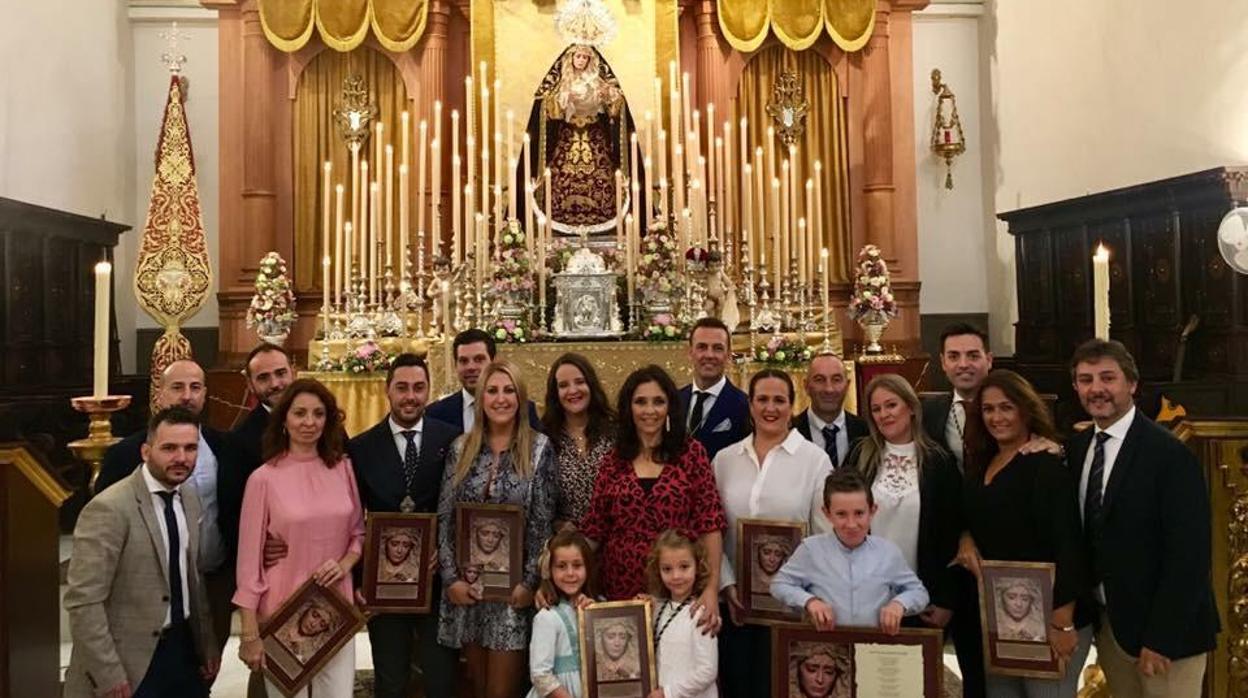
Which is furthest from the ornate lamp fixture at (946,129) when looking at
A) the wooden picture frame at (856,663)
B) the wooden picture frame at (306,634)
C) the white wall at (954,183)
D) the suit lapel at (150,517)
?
the suit lapel at (150,517)

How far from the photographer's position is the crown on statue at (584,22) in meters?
9.43

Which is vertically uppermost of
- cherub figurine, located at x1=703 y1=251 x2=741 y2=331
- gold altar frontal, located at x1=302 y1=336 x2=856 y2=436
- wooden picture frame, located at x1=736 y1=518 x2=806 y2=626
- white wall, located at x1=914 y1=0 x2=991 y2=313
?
white wall, located at x1=914 y1=0 x2=991 y2=313

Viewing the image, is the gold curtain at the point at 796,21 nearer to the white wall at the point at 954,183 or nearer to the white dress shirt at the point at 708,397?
the white wall at the point at 954,183

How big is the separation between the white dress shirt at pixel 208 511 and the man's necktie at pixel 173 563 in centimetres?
37

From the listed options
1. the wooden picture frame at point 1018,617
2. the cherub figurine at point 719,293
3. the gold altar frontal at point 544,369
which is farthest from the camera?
the cherub figurine at point 719,293

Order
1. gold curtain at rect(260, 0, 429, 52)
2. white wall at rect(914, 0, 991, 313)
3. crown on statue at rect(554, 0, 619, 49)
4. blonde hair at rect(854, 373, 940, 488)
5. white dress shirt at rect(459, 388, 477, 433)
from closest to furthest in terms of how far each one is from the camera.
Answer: blonde hair at rect(854, 373, 940, 488), white dress shirt at rect(459, 388, 477, 433), crown on statue at rect(554, 0, 619, 49), gold curtain at rect(260, 0, 429, 52), white wall at rect(914, 0, 991, 313)

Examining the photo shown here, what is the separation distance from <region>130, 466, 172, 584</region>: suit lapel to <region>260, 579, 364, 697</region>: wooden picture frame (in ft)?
Answer: 1.31

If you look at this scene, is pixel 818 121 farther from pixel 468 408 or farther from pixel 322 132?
pixel 468 408

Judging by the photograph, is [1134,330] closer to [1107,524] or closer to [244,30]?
[1107,524]

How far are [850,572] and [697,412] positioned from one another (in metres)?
1.36

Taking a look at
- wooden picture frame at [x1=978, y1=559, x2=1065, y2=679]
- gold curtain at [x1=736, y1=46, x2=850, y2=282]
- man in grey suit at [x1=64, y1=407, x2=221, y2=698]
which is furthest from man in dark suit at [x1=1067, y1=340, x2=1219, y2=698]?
gold curtain at [x1=736, y1=46, x2=850, y2=282]

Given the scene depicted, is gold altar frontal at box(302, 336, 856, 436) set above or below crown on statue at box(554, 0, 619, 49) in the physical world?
below

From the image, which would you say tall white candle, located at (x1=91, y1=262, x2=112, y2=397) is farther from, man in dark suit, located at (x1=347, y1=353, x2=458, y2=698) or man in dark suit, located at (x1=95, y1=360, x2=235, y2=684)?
man in dark suit, located at (x1=347, y1=353, x2=458, y2=698)

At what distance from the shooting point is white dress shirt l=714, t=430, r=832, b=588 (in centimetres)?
377
